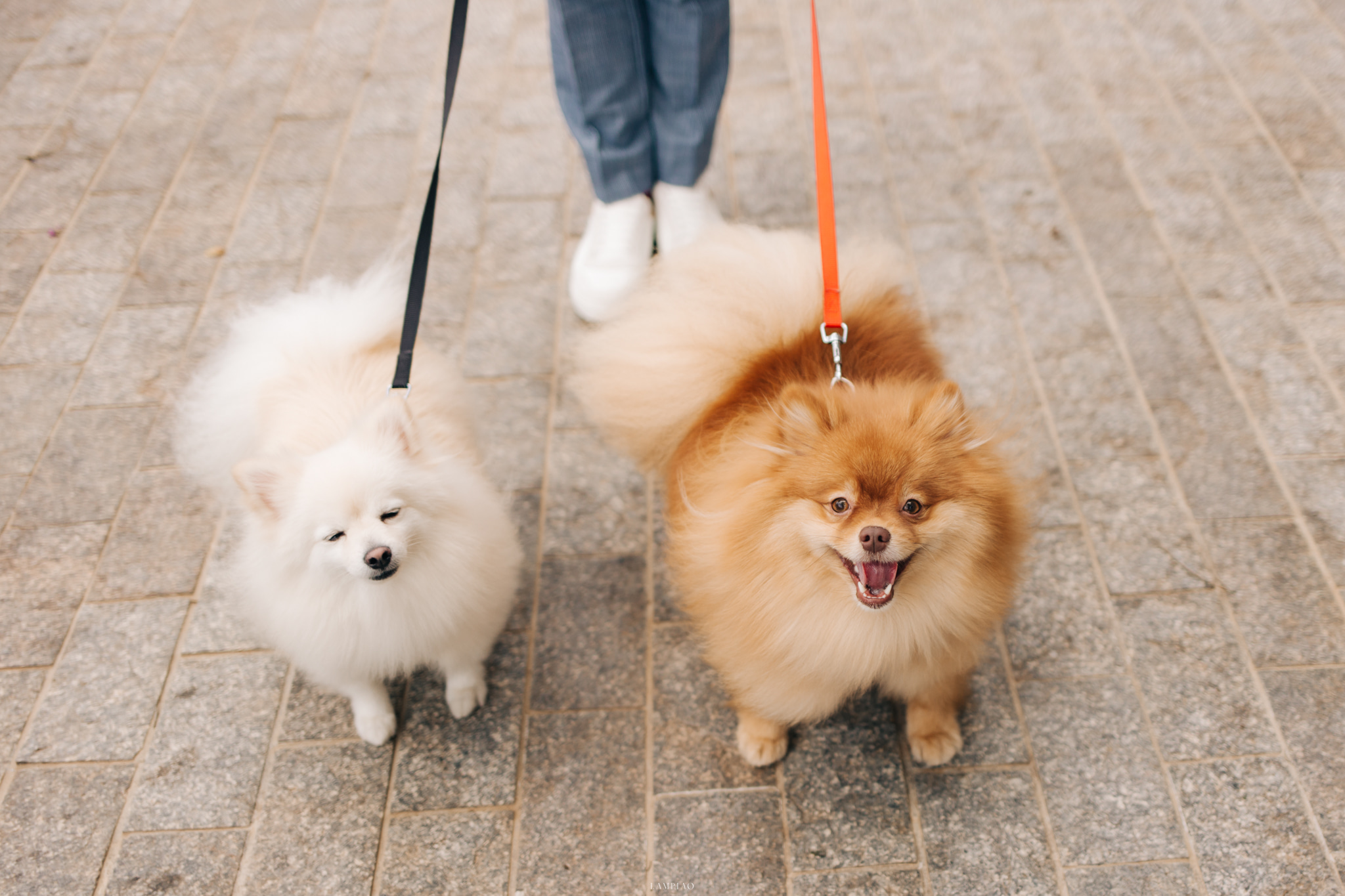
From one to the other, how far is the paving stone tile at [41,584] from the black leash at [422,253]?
1233mm

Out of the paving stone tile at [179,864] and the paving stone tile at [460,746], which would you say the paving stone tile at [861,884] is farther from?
the paving stone tile at [179,864]

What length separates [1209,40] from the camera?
4.07 m

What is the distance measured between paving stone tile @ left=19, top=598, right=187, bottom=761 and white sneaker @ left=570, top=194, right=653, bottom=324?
1569 mm

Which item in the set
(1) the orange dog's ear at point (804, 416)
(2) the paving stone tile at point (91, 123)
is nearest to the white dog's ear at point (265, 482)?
(1) the orange dog's ear at point (804, 416)

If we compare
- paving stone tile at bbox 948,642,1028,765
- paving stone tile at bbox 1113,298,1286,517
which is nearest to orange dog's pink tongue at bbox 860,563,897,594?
paving stone tile at bbox 948,642,1028,765

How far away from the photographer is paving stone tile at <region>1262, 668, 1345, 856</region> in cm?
207

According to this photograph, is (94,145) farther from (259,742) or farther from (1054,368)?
(1054,368)

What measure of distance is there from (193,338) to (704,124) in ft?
6.39

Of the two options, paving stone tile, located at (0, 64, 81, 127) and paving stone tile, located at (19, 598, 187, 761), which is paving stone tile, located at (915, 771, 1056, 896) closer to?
paving stone tile, located at (19, 598, 187, 761)

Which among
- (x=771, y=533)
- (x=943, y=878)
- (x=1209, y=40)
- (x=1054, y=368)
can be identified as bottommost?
(x=943, y=878)

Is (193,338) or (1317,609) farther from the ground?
(193,338)

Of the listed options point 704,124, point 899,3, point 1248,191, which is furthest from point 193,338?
point 1248,191

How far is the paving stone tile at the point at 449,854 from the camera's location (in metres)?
2.04

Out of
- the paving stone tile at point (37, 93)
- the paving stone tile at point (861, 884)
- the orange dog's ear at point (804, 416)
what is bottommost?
the paving stone tile at point (861, 884)
